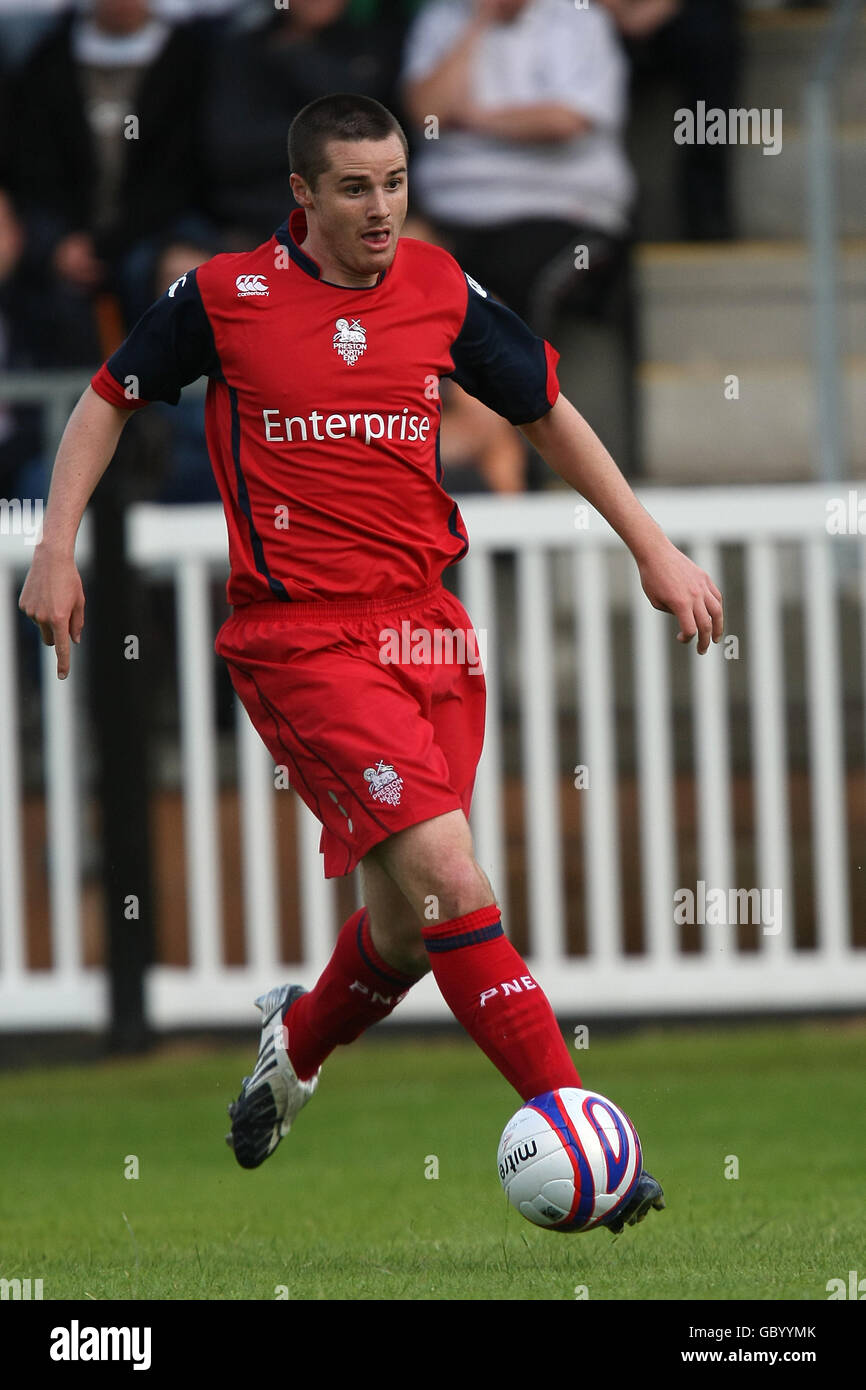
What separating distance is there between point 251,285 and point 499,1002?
4.28ft

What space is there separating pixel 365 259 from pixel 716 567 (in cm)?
319

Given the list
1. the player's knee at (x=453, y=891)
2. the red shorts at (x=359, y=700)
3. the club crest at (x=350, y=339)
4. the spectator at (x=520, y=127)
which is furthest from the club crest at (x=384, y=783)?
the spectator at (x=520, y=127)

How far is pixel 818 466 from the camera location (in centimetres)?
759

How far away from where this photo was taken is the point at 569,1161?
3.24 m

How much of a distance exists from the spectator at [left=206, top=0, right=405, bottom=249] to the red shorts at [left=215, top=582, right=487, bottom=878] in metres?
5.08

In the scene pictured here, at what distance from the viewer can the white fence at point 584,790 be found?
6520 millimetres

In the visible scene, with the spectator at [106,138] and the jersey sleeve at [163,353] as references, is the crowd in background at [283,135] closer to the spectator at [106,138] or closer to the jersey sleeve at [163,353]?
the spectator at [106,138]

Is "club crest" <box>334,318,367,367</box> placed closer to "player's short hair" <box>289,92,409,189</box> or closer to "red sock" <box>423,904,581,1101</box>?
"player's short hair" <box>289,92,409,189</box>

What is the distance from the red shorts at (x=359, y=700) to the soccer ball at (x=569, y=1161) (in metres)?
0.52

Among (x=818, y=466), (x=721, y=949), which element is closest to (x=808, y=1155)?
(x=721, y=949)

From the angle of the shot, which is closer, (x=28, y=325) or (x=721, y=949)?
(x=721, y=949)

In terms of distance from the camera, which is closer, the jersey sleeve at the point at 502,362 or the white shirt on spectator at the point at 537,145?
the jersey sleeve at the point at 502,362

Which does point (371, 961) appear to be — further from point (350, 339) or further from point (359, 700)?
point (350, 339)
